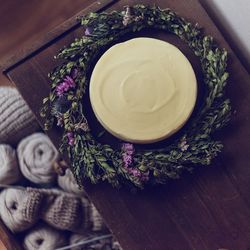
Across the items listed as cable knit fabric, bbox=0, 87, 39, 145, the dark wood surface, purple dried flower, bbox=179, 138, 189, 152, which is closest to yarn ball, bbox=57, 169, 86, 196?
cable knit fabric, bbox=0, 87, 39, 145

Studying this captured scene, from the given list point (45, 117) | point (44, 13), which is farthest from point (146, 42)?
point (44, 13)

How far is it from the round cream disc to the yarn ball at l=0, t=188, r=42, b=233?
0.89ft

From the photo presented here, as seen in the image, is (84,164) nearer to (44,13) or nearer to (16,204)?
(16,204)

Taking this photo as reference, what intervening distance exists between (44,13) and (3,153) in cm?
47

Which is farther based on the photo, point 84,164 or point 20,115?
point 20,115

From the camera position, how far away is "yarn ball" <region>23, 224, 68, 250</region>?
109 cm

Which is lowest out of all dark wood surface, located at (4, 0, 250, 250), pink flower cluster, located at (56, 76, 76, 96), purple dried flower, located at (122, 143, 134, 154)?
Answer: dark wood surface, located at (4, 0, 250, 250)

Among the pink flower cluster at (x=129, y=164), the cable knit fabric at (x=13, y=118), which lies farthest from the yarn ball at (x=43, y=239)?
the pink flower cluster at (x=129, y=164)

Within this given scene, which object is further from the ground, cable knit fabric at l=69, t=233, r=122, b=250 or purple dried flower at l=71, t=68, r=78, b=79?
purple dried flower at l=71, t=68, r=78, b=79

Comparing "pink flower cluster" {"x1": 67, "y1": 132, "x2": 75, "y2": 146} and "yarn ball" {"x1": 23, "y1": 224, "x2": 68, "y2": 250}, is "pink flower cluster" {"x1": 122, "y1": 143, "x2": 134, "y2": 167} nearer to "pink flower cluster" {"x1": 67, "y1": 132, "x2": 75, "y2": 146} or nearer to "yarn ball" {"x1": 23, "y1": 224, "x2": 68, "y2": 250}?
"pink flower cluster" {"x1": 67, "y1": 132, "x2": 75, "y2": 146}

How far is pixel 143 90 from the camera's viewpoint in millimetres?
869

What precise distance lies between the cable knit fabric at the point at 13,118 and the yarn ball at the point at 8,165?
0.09 ft

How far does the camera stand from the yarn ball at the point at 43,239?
1093 millimetres

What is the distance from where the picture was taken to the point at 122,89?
0.87 meters
